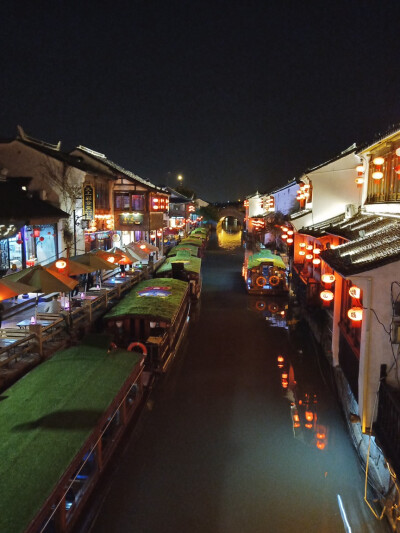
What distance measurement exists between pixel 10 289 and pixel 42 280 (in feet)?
7.26

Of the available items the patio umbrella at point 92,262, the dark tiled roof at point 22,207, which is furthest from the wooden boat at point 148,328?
the dark tiled roof at point 22,207

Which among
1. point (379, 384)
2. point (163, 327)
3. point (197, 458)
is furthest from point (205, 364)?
point (379, 384)

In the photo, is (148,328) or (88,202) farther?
(88,202)

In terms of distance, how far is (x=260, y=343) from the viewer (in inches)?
849

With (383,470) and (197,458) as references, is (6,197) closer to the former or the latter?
(197,458)

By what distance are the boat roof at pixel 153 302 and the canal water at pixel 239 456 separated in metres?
2.43

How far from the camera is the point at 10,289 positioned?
13.1 meters

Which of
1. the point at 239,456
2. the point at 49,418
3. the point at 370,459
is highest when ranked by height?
the point at 49,418

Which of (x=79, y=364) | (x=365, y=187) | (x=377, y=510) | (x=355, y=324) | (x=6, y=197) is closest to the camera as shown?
(x=377, y=510)

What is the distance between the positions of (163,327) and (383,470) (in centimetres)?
1003

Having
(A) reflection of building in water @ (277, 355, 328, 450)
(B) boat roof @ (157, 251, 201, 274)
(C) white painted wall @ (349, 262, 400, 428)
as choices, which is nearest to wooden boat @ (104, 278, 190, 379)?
(A) reflection of building in water @ (277, 355, 328, 450)

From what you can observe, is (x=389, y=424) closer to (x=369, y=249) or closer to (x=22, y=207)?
(x=369, y=249)

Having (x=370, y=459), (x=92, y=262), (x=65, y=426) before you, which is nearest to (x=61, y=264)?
(x=92, y=262)

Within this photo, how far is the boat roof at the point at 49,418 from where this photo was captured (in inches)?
266
